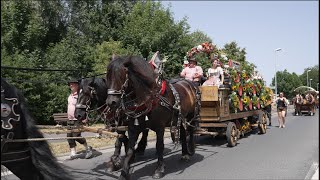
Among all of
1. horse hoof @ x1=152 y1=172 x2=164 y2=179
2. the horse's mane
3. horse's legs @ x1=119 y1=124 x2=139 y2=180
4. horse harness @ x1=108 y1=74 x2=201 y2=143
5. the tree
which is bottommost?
horse hoof @ x1=152 y1=172 x2=164 y2=179

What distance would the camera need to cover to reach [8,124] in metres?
3.63

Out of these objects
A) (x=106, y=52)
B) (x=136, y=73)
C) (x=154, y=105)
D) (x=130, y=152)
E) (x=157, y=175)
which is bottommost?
(x=157, y=175)

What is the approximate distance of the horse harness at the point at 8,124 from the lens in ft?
11.8

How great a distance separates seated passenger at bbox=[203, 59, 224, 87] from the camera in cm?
1070

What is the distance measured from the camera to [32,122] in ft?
13.4

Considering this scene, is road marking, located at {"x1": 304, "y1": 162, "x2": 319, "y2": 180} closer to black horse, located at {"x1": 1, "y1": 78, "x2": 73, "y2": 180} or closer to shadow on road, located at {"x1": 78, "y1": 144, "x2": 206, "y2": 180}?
shadow on road, located at {"x1": 78, "y1": 144, "x2": 206, "y2": 180}

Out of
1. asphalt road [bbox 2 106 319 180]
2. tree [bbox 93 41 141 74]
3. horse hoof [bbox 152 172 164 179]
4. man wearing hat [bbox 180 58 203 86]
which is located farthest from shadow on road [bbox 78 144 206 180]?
tree [bbox 93 41 141 74]

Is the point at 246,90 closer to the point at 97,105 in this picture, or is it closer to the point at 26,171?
the point at 97,105

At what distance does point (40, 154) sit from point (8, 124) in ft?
1.82

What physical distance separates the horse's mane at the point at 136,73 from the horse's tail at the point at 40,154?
7.38ft

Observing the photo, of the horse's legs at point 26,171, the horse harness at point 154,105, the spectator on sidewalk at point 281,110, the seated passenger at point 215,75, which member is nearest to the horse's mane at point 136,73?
the horse harness at point 154,105

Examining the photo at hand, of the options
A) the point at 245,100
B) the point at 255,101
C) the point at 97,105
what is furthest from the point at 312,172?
the point at 255,101

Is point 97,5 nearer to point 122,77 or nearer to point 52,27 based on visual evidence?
point 52,27

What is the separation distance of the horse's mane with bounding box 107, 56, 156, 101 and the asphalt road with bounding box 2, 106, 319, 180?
66.3 inches
